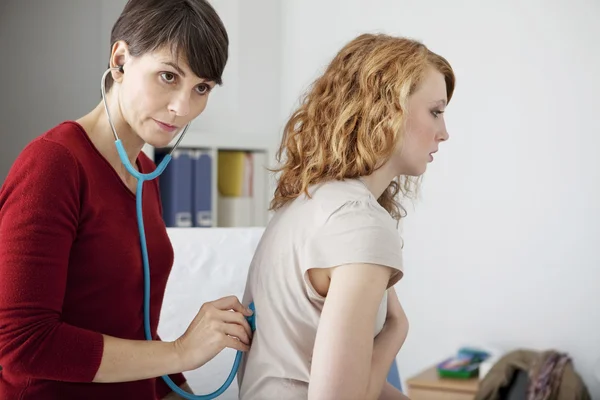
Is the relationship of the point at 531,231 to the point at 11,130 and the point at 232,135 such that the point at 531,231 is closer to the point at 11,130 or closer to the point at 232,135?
the point at 232,135

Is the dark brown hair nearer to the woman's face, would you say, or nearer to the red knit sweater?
the woman's face

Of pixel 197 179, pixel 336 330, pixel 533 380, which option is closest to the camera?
pixel 336 330

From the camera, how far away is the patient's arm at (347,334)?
0.90 m

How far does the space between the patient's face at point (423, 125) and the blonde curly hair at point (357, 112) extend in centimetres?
2

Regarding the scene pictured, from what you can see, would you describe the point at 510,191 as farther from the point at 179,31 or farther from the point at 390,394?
the point at 179,31

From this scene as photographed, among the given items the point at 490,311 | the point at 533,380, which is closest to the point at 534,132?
the point at 490,311

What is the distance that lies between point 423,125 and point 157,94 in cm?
42

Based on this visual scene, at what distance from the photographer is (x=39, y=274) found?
95cm

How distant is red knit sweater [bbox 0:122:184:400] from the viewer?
951mm

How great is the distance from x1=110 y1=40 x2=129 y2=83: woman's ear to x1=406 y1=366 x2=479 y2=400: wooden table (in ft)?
6.91

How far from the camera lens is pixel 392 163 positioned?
1.14 m

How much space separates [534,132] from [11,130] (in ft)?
7.22

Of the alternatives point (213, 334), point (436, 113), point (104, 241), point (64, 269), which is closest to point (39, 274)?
point (64, 269)

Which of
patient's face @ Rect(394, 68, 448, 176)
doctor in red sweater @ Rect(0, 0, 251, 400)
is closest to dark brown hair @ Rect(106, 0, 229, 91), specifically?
doctor in red sweater @ Rect(0, 0, 251, 400)
